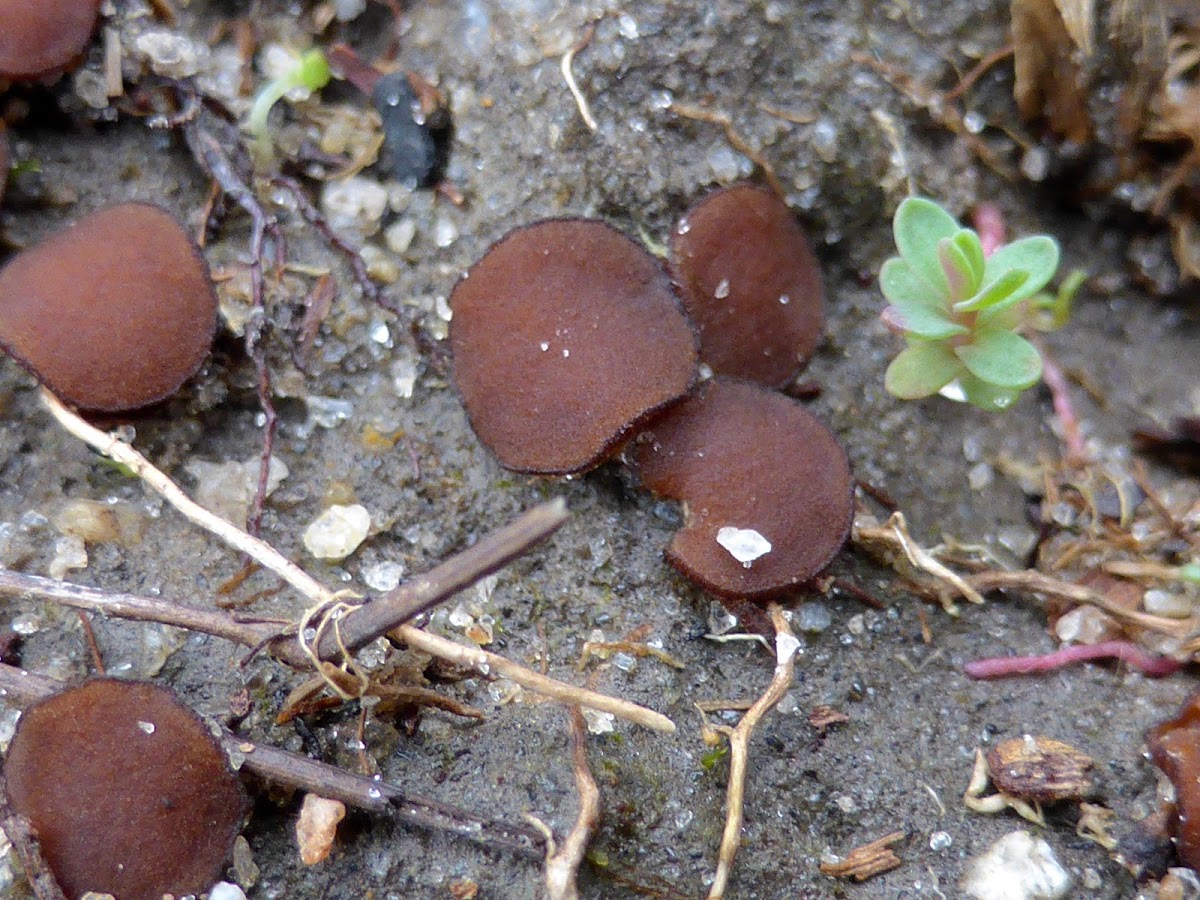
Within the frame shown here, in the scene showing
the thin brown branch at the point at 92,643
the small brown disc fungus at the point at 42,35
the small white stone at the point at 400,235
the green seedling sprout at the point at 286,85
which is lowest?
the thin brown branch at the point at 92,643

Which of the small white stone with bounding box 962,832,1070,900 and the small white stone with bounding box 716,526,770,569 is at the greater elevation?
the small white stone with bounding box 716,526,770,569

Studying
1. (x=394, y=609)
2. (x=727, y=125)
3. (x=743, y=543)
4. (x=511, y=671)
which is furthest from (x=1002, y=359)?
(x=394, y=609)

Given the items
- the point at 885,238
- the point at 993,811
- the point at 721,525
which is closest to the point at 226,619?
the point at 721,525

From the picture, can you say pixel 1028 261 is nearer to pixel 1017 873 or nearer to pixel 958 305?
pixel 958 305

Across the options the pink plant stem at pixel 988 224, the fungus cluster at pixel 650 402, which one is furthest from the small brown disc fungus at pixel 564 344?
the pink plant stem at pixel 988 224

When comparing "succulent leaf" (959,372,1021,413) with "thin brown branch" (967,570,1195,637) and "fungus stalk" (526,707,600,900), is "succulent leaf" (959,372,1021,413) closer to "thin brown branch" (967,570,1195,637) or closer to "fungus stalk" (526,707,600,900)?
"thin brown branch" (967,570,1195,637)

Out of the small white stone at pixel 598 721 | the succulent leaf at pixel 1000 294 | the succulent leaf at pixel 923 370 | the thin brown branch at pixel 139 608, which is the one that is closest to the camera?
the thin brown branch at pixel 139 608

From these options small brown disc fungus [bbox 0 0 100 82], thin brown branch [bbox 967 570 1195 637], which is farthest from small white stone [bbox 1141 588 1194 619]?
Answer: small brown disc fungus [bbox 0 0 100 82]

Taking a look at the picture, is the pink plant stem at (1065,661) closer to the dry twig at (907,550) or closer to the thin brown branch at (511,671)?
the dry twig at (907,550)
